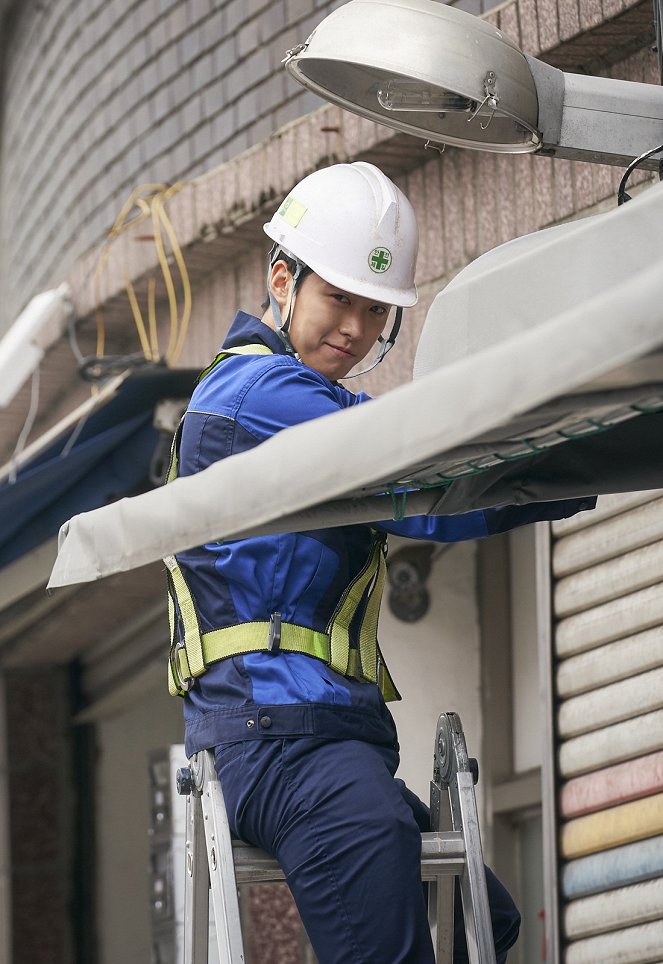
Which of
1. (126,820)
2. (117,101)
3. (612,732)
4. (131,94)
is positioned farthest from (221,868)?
(126,820)

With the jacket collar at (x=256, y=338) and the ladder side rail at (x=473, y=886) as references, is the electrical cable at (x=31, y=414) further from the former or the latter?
the ladder side rail at (x=473, y=886)

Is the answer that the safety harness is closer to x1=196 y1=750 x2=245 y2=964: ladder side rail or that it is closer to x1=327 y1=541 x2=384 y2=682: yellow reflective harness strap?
x1=327 y1=541 x2=384 y2=682: yellow reflective harness strap

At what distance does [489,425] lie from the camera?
224 centimetres

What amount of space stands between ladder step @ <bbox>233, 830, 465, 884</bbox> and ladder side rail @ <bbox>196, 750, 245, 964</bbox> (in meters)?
0.08

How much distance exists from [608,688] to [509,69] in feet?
6.15

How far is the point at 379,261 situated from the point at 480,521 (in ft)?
2.28

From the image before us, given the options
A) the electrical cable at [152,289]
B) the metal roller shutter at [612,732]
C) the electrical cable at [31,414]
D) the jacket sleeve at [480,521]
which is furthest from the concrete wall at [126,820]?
the jacket sleeve at [480,521]

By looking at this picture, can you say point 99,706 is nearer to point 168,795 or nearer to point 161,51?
point 168,795

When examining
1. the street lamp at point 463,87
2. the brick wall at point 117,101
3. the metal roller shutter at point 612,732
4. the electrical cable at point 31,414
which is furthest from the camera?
the electrical cable at point 31,414

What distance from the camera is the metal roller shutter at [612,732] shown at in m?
4.53

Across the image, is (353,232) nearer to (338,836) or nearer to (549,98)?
(549,98)

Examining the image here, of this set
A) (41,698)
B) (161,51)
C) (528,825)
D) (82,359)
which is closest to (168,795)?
(528,825)

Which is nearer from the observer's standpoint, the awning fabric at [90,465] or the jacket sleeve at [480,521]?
the jacket sleeve at [480,521]

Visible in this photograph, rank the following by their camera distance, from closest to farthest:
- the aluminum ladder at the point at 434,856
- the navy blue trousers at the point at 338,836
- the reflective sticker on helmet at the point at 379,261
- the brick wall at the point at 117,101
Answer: the navy blue trousers at the point at 338,836 → the aluminum ladder at the point at 434,856 → the reflective sticker on helmet at the point at 379,261 → the brick wall at the point at 117,101
